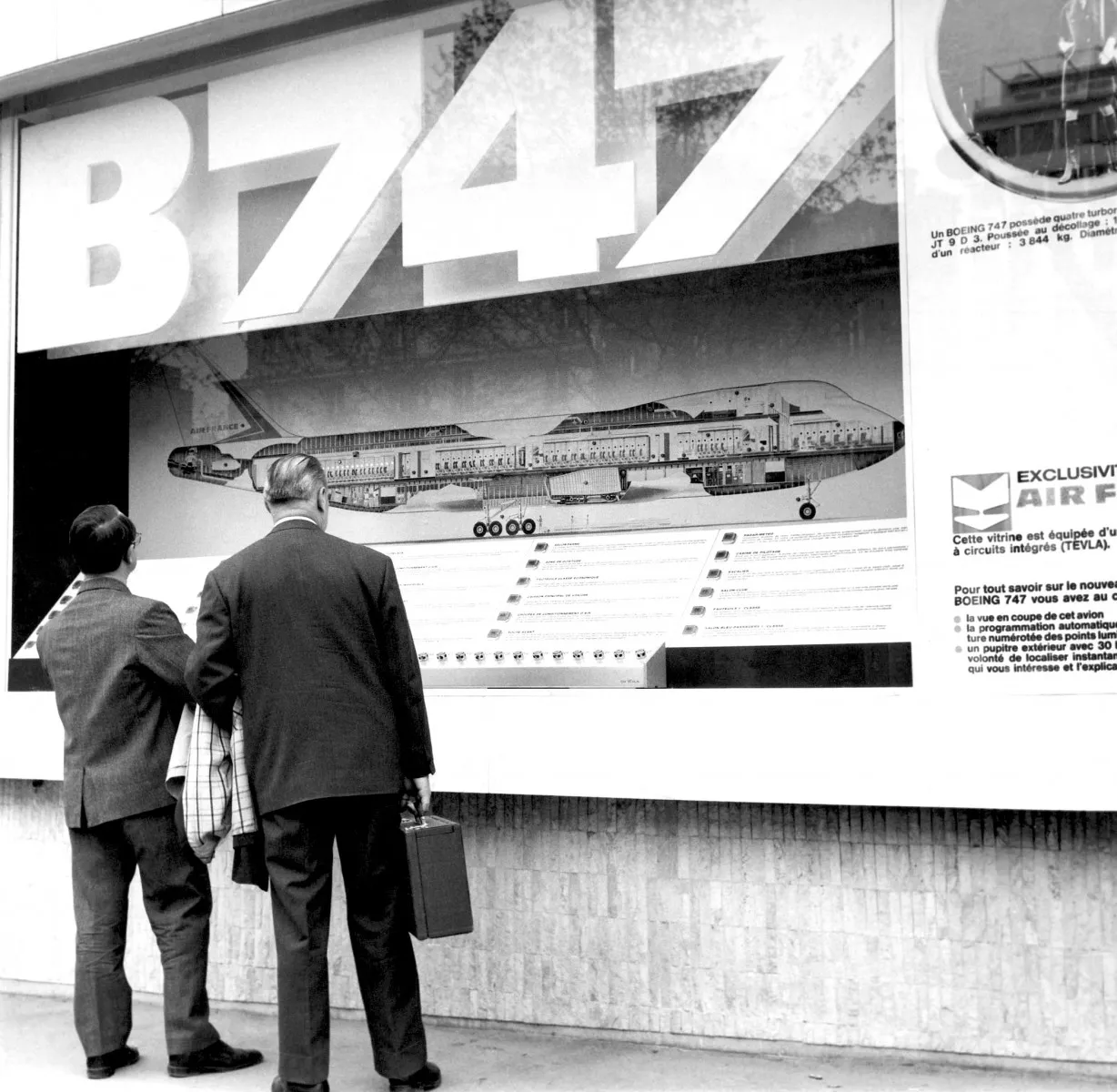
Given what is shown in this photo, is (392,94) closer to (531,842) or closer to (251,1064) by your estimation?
(531,842)

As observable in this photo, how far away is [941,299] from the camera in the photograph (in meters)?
4.09

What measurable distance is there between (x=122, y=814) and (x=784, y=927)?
194 cm

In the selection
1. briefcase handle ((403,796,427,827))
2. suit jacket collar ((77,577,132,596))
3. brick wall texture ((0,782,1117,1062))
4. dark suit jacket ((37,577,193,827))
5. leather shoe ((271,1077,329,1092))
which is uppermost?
suit jacket collar ((77,577,132,596))

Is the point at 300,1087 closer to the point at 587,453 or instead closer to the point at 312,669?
the point at 312,669

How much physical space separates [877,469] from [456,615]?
1464mm

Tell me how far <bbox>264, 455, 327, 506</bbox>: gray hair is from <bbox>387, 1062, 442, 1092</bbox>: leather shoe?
5.21ft

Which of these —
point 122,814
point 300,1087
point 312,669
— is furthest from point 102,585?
point 300,1087

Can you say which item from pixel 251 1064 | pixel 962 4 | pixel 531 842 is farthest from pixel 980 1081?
pixel 962 4

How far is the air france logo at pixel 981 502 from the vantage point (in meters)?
3.95

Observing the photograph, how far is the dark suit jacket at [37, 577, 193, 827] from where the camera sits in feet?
13.7

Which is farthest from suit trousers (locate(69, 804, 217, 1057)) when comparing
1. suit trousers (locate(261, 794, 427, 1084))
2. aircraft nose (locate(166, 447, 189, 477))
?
aircraft nose (locate(166, 447, 189, 477))

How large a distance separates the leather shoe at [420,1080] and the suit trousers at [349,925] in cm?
3

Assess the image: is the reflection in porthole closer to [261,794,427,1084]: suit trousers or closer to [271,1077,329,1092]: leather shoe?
[261,794,427,1084]: suit trousers

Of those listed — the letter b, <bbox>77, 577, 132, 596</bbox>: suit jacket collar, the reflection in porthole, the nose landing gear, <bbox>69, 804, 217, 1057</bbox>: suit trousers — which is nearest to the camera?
the reflection in porthole
